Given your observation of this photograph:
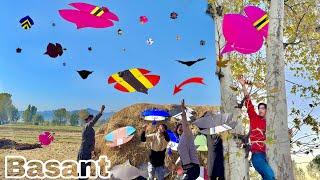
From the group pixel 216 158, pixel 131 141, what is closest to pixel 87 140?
pixel 216 158

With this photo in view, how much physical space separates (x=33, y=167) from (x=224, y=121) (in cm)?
967

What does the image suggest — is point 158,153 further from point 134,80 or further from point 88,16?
point 88,16

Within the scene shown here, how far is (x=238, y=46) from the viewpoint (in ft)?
37.9

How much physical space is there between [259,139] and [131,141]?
868cm

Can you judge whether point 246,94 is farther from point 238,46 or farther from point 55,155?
point 55,155

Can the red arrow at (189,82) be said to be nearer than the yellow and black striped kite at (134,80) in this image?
Yes

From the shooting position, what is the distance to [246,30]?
11.5m

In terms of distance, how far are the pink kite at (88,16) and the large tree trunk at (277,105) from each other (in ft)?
12.2

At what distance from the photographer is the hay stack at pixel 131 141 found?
1891cm

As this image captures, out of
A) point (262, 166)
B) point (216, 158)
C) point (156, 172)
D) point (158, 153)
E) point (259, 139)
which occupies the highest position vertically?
point (259, 139)

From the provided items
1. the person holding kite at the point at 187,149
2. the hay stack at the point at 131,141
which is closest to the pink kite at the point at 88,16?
the person holding kite at the point at 187,149

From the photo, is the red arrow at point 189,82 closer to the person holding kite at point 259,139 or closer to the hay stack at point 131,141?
the person holding kite at point 259,139

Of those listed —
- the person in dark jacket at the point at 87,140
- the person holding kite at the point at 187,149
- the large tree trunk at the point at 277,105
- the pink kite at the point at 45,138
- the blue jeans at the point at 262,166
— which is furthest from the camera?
the pink kite at the point at 45,138

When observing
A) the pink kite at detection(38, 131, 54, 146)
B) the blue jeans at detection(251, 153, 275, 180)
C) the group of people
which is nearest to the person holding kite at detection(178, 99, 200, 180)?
the group of people
